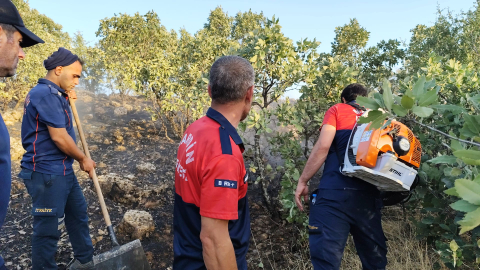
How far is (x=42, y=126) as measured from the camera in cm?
252

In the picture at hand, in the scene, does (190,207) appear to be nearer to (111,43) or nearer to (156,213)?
(156,213)

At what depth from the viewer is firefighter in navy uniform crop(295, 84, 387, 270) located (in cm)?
227

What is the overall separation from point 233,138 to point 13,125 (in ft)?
30.4

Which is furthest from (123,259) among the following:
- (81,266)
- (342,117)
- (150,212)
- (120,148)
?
(120,148)

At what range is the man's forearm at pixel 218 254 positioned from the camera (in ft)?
3.96

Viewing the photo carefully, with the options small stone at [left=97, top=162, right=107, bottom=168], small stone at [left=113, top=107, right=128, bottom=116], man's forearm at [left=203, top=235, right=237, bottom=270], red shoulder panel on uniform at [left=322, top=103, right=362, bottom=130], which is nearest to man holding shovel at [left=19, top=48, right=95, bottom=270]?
man's forearm at [left=203, top=235, right=237, bottom=270]

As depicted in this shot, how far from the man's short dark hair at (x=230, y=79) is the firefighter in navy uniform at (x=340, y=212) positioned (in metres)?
1.31

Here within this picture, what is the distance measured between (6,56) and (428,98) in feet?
6.01

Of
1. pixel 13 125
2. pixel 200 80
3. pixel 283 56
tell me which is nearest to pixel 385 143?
pixel 283 56

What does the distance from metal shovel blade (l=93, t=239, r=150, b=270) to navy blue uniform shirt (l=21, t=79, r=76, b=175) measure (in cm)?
90

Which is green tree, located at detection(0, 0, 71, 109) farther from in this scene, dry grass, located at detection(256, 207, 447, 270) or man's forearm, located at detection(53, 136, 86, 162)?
dry grass, located at detection(256, 207, 447, 270)

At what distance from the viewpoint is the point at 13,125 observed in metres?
8.02

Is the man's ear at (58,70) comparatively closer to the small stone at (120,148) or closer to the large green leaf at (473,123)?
the large green leaf at (473,123)

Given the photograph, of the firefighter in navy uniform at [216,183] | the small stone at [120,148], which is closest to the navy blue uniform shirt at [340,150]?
the firefighter in navy uniform at [216,183]
